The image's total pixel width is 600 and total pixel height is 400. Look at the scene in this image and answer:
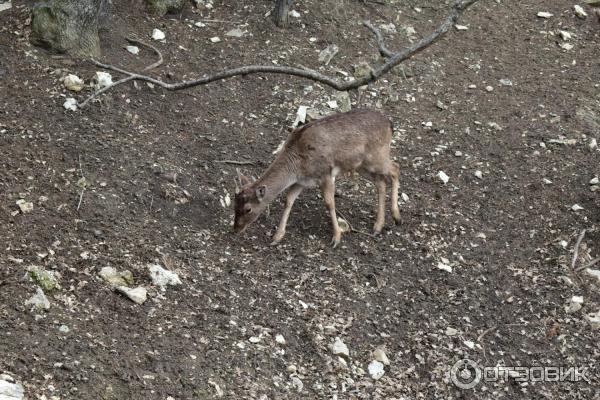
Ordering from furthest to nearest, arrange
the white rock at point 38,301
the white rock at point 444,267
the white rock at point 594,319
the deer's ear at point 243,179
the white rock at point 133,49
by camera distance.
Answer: the white rock at point 133,49
the deer's ear at point 243,179
the white rock at point 444,267
the white rock at point 594,319
the white rock at point 38,301

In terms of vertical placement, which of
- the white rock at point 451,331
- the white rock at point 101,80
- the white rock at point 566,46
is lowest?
the white rock at point 566,46

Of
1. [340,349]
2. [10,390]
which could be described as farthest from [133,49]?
[10,390]

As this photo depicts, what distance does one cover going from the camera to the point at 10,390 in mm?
5000

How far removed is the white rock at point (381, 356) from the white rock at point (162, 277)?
5.80 ft

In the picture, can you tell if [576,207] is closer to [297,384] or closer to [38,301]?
[297,384]

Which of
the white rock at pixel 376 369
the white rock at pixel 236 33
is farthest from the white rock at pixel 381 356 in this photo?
the white rock at pixel 236 33

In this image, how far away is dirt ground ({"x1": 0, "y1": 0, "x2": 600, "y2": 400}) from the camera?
604 cm

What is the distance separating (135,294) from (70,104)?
3049 millimetres

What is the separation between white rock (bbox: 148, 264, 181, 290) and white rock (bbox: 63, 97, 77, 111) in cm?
257

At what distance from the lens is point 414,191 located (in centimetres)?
901

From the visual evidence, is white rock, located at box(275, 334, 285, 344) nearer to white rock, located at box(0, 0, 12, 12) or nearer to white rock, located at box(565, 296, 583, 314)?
white rock, located at box(565, 296, 583, 314)

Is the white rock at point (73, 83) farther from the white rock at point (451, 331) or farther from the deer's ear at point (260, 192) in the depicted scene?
the white rock at point (451, 331)

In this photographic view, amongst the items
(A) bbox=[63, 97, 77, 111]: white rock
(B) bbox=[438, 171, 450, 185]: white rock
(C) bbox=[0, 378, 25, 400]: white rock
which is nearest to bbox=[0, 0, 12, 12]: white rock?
(A) bbox=[63, 97, 77, 111]: white rock

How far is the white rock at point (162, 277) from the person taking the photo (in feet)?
21.7
